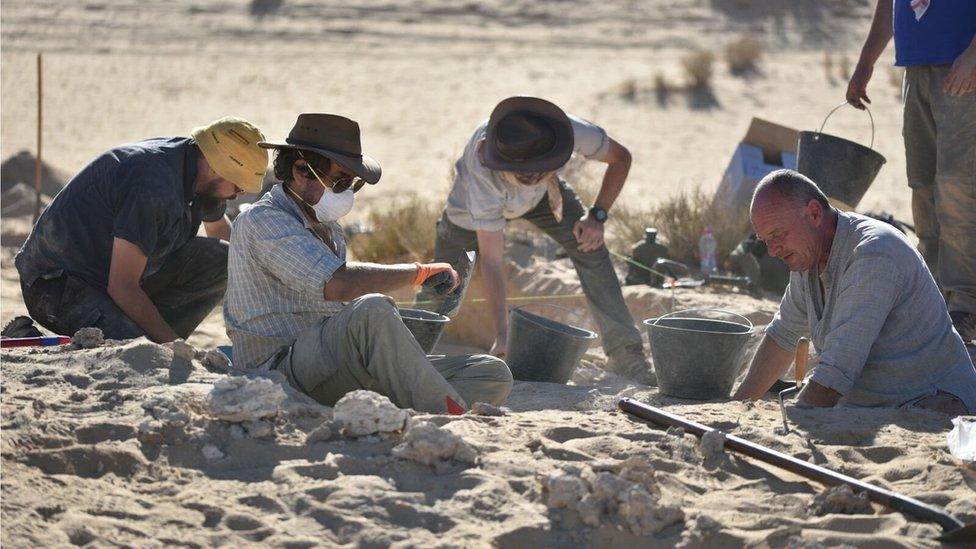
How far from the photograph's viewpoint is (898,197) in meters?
13.2

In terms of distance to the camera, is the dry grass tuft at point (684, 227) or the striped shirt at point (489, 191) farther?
the dry grass tuft at point (684, 227)

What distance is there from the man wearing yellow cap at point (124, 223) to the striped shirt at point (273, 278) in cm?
98

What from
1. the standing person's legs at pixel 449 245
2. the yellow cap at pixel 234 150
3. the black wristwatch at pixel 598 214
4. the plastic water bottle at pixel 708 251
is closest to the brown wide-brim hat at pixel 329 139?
the yellow cap at pixel 234 150

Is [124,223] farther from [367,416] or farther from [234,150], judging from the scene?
[367,416]

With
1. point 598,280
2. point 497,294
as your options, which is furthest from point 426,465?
point 598,280

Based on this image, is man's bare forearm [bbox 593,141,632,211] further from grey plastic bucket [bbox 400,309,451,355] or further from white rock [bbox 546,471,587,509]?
white rock [bbox 546,471,587,509]

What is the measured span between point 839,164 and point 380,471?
13.2ft

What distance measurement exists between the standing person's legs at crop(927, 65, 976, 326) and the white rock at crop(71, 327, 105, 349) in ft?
13.5

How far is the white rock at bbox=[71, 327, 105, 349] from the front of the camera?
4.75 meters

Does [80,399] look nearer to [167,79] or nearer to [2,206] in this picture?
[2,206]

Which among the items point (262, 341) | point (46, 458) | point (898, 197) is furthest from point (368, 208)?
point (46, 458)

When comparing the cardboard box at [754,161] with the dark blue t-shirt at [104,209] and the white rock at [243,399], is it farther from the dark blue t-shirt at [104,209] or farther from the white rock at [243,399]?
the white rock at [243,399]

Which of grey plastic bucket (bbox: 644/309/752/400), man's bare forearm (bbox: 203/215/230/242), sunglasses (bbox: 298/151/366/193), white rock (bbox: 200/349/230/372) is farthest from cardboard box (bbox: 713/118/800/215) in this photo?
white rock (bbox: 200/349/230/372)

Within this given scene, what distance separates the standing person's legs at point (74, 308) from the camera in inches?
219
